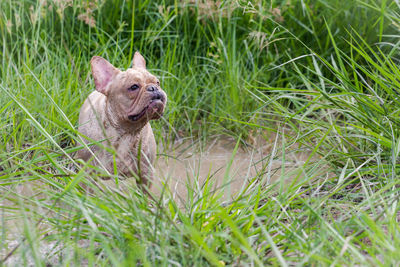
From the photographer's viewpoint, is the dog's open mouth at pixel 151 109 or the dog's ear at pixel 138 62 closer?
the dog's open mouth at pixel 151 109

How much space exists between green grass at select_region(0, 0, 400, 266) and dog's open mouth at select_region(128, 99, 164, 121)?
320 mm

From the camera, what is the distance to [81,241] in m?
2.68

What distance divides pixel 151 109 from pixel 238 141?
54cm

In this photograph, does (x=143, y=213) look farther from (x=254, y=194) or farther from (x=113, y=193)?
(x=254, y=194)

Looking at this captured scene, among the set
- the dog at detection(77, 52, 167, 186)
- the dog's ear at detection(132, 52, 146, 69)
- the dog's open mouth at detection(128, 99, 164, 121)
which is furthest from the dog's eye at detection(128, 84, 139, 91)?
the dog's ear at detection(132, 52, 146, 69)

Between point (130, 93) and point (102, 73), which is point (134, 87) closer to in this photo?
point (130, 93)

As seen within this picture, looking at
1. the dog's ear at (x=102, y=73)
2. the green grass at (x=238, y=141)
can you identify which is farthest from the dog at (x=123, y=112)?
the green grass at (x=238, y=141)

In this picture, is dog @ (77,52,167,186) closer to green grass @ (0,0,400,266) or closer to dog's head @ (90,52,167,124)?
dog's head @ (90,52,167,124)

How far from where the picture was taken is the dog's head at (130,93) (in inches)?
119

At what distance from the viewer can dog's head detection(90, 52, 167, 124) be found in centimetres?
303

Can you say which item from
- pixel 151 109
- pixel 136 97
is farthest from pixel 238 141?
pixel 136 97

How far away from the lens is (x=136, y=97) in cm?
307

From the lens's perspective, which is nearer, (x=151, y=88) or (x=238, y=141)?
(x=238, y=141)

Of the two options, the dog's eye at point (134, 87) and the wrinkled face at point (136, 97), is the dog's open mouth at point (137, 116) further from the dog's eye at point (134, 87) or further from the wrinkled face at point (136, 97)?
the dog's eye at point (134, 87)
